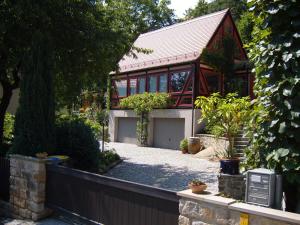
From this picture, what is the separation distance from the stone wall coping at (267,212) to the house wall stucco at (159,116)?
13.1 metres

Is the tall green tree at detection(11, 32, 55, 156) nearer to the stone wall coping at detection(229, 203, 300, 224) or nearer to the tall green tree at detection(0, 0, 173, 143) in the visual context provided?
the tall green tree at detection(0, 0, 173, 143)

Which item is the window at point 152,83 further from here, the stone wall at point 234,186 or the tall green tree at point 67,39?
the stone wall at point 234,186

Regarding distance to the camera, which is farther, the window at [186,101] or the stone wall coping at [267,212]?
the window at [186,101]

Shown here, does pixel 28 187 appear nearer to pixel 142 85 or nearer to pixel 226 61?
pixel 226 61

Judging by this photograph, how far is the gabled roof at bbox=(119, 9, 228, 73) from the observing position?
59.1ft

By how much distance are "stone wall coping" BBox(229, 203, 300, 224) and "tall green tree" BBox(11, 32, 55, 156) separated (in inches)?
218

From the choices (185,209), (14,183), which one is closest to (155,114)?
(14,183)

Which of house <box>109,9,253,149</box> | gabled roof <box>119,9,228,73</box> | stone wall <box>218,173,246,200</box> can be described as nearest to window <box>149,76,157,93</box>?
house <box>109,9,253,149</box>

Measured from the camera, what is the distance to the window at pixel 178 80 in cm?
1775

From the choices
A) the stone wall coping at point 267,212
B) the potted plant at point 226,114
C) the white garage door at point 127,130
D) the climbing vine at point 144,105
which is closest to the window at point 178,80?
the climbing vine at point 144,105

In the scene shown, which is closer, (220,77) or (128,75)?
(220,77)

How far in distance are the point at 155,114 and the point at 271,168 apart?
1517cm

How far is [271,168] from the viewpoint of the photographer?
338 cm

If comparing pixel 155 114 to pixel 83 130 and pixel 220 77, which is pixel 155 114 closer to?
pixel 220 77
